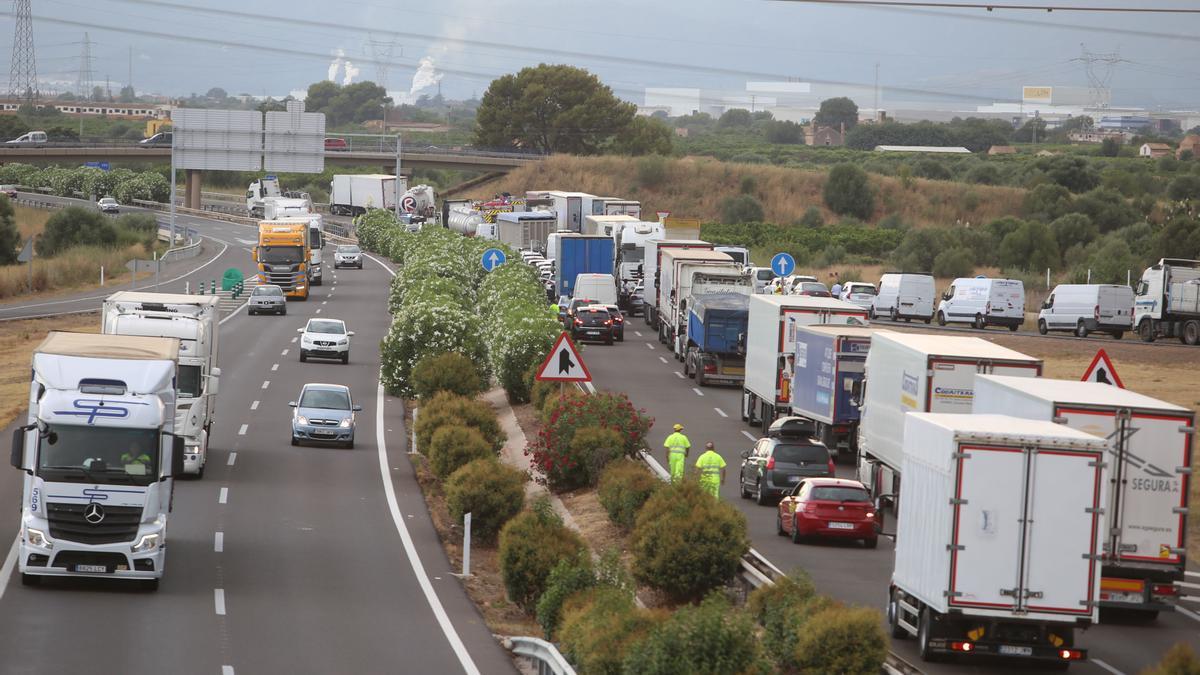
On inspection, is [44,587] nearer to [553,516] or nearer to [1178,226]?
[553,516]

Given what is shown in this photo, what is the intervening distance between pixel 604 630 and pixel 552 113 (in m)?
154

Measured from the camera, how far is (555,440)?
32125 mm

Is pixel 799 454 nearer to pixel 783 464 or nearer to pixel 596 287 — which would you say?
pixel 783 464

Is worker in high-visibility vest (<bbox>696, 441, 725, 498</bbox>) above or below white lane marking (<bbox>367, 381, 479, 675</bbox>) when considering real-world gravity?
above

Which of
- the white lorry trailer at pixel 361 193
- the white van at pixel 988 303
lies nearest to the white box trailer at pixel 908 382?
the white van at pixel 988 303

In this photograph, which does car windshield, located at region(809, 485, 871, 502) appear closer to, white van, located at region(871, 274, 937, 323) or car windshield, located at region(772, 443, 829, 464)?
car windshield, located at region(772, 443, 829, 464)

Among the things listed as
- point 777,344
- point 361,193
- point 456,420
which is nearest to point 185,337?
point 456,420

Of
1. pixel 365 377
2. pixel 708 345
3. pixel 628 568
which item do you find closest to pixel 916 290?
pixel 708 345

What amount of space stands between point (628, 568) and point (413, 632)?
4666mm

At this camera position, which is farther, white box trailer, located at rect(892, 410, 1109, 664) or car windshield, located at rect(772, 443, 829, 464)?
car windshield, located at rect(772, 443, 829, 464)

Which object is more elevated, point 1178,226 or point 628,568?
point 1178,226

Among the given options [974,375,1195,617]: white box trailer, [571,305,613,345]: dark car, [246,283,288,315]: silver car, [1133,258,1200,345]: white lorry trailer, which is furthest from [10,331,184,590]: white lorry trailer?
[246,283,288,315]: silver car

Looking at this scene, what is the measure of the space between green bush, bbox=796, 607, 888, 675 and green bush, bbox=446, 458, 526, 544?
41.8 feet

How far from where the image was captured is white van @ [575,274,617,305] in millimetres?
64938
